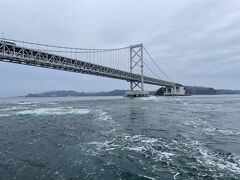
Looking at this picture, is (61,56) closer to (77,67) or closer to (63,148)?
(77,67)

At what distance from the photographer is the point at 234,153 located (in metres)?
10.6

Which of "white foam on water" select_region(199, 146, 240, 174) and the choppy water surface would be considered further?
"white foam on water" select_region(199, 146, 240, 174)

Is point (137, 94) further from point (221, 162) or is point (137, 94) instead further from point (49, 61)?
point (221, 162)

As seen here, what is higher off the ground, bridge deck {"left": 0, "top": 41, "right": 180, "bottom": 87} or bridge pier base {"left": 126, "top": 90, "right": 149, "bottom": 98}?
bridge deck {"left": 0, "top": 41, "right": 180, "bottom": 87}

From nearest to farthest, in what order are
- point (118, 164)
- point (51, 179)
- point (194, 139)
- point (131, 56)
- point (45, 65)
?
point (51, 179) → point (118, 164) → point (194, 139) → point (45, 65) → point (131, 56)

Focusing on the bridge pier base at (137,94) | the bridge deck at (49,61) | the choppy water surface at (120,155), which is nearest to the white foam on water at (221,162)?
the choppy water surface at (120,155)

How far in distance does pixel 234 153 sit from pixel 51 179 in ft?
26.1

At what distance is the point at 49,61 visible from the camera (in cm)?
6131

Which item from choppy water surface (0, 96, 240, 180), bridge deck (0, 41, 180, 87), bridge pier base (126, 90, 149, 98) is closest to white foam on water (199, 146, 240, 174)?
choppy water surface (0, 96, 240, 180)

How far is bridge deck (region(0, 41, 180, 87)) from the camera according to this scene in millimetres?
50594

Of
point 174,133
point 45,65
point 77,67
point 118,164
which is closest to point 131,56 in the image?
point 77,67

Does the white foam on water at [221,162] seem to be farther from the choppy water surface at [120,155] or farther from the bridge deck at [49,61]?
the bridge deck at [49,61]

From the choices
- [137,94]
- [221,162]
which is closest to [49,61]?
[137,94]

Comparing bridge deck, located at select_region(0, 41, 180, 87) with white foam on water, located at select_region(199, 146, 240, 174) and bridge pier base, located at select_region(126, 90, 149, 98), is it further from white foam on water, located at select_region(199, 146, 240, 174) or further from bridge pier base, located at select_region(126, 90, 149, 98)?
white foam on water, located at select_region(199, 146, 240, 174)
